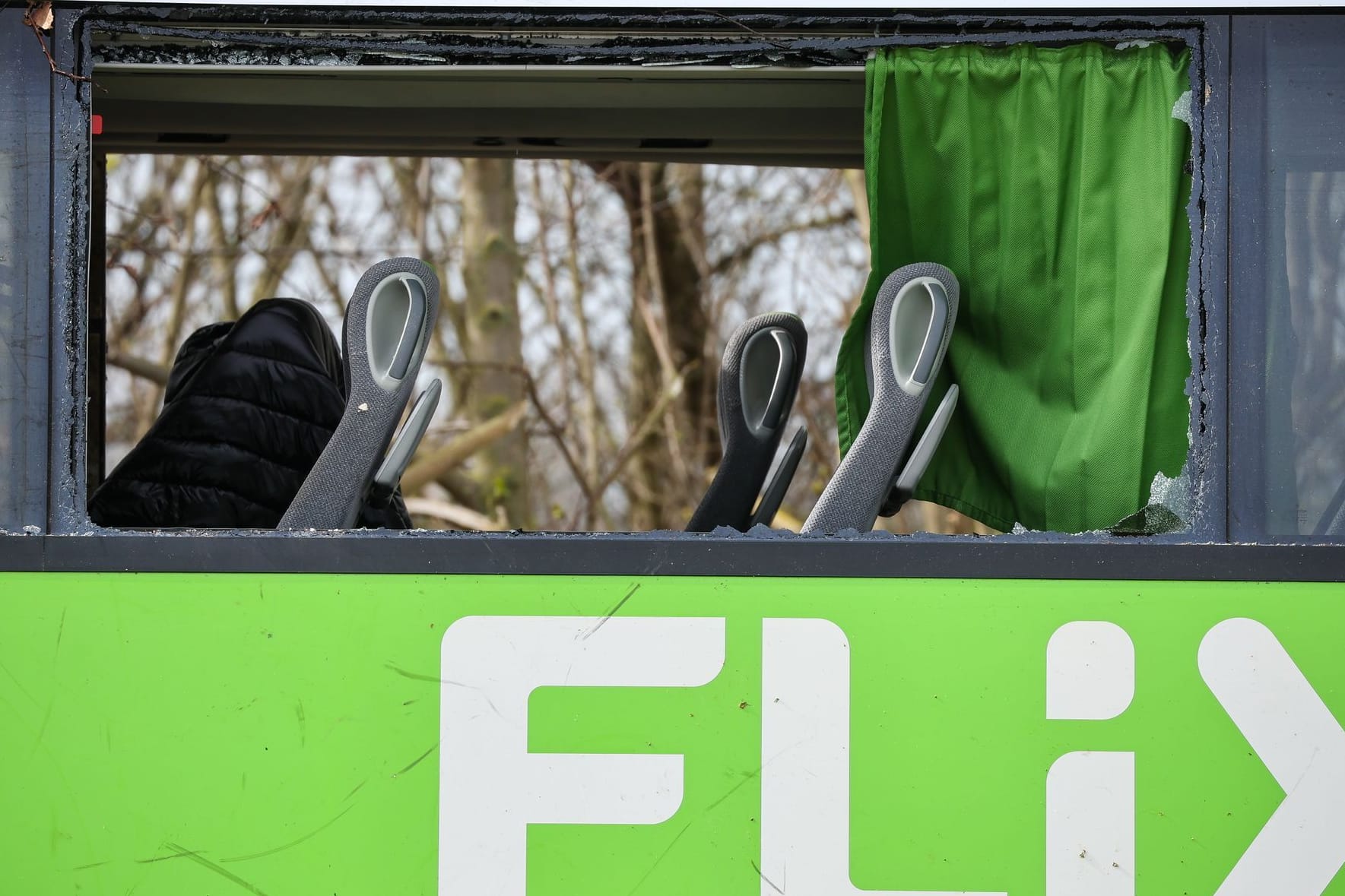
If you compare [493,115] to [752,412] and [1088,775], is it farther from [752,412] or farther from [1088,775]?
[1088,775]

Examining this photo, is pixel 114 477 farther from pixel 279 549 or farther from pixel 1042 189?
pixel 1042 189

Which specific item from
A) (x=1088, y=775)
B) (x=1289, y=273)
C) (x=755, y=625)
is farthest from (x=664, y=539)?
(x=1289, y=273)

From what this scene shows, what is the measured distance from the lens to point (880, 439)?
181cm

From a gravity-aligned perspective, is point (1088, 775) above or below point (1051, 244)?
below

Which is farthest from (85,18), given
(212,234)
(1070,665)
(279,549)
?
(212,234)

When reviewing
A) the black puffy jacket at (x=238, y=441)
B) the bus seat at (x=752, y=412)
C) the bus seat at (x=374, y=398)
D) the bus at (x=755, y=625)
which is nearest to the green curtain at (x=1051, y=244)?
the bus at (x=755, y=625)

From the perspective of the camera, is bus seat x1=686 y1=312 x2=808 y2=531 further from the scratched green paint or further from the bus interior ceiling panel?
the scratched green paint

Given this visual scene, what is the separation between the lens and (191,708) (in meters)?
1.57

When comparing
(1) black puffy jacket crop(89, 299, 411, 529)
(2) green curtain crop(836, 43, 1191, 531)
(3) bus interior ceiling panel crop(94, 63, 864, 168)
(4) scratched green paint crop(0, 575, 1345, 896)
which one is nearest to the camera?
(4) scratched green paint crop(0, 575, 1345, 896)

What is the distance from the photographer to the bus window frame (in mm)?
1581

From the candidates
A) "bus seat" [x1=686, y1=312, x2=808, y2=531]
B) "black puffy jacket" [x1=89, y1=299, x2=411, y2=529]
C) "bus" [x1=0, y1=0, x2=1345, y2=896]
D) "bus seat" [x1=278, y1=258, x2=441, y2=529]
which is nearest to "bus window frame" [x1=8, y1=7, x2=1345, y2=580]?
"bus" [x1=0, y1=0, x2=1345, y2=896]

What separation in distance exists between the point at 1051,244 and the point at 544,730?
0.99 metres

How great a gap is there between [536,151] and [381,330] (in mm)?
974

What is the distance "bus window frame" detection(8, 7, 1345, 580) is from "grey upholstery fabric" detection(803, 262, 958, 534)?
21 cm
